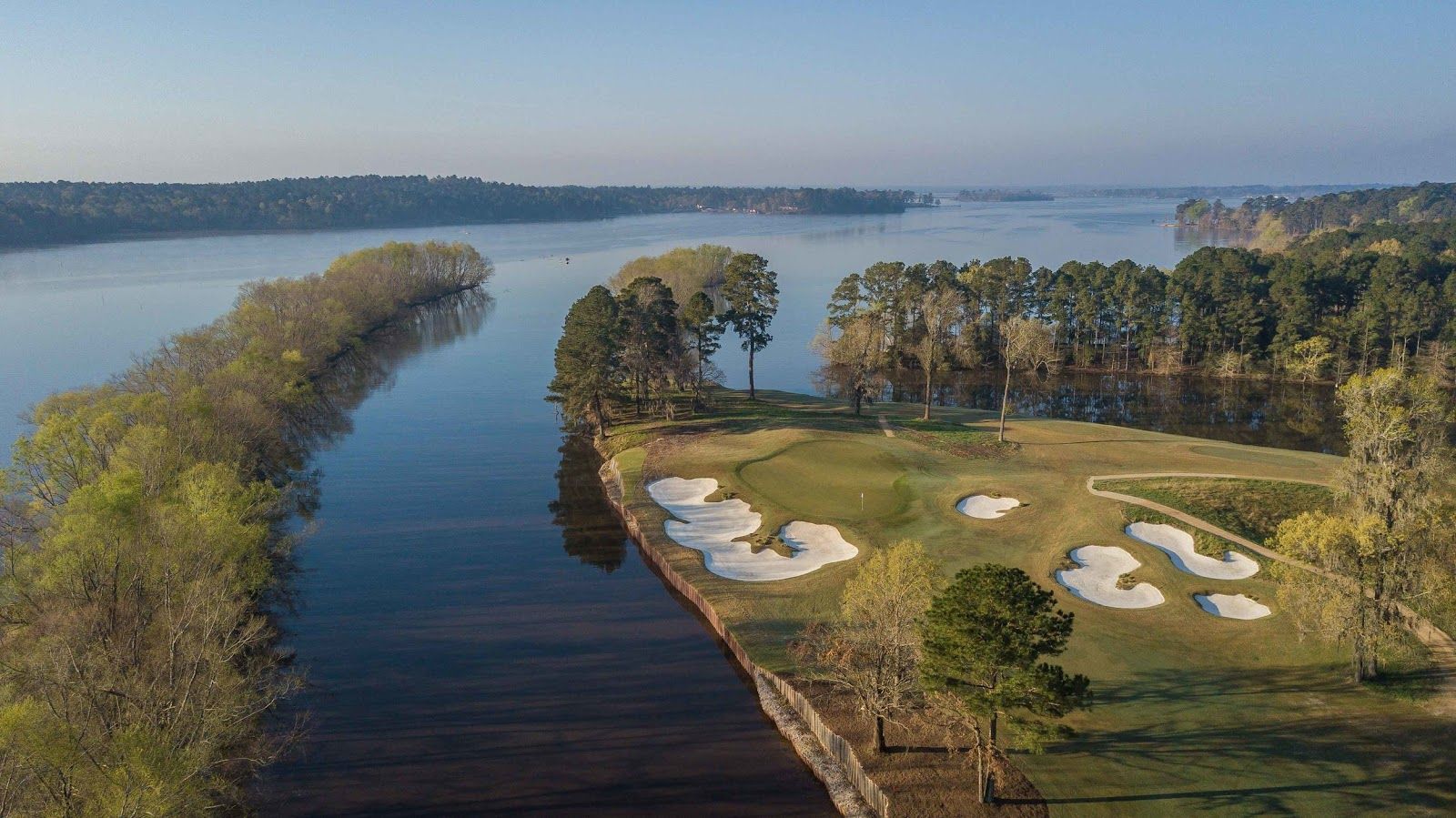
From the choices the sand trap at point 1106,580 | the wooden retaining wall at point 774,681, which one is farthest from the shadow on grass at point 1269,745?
the sand trap at point 1106,580

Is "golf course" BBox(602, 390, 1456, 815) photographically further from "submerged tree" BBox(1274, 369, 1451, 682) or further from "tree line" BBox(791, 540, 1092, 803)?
"submerged tree" BBox(1274, 369, 1451, 682)

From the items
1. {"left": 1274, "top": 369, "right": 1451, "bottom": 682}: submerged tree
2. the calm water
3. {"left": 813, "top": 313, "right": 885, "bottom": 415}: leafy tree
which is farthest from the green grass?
{"left": 813, "top": 313, "right": 885, "bottom": 415}: leafy tree

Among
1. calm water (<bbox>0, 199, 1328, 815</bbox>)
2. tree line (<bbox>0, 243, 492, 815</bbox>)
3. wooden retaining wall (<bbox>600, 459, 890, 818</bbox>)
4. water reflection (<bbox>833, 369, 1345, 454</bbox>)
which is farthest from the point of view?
water reflection (<bbox>833, 369, 1345, 454</bbox>)

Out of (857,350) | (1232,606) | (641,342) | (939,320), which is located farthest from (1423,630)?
(939,320)

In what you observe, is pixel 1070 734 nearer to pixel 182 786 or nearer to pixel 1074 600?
pixel 1074 600

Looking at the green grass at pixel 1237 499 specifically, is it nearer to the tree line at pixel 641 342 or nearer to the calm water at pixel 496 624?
the calm water at pixel 496 624
